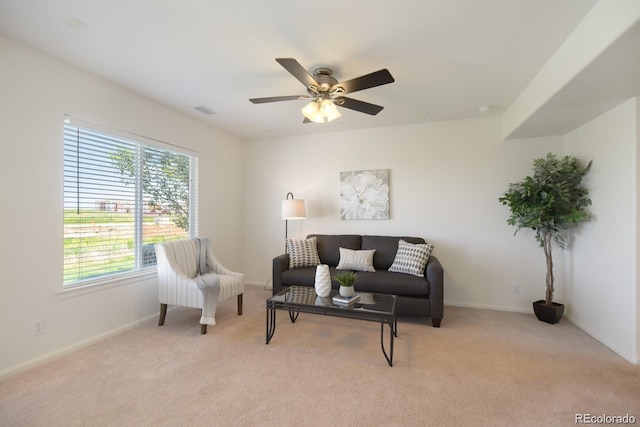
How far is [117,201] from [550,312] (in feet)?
16.5

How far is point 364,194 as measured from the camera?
14.5ft

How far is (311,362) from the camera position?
2408 millimetres

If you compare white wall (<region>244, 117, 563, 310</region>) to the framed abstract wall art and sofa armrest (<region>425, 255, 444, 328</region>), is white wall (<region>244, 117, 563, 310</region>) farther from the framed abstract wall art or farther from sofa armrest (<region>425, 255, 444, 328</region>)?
sofa armrest (<region>425, 255, 444, 328</region>)

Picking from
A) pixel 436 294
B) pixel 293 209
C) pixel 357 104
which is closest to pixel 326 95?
pixel 357 104

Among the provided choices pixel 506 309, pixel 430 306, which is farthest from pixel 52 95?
pixel 506 309

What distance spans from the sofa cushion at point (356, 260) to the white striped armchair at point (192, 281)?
137 centimetres

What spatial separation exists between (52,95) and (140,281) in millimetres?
2012

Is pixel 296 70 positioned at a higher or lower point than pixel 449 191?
higher

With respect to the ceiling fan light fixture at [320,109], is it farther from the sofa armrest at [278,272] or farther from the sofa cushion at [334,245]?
the sofa cushion at [334,245]

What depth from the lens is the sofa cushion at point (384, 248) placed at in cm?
395

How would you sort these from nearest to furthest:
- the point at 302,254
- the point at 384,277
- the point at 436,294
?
the point at 436,294 → the point at 384,277 → the point at 302,254

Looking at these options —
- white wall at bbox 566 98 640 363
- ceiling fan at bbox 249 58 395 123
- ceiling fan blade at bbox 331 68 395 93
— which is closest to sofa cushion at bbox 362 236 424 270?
white wall at bbox 566 98 640 363

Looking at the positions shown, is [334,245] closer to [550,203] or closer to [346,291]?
[346,291]

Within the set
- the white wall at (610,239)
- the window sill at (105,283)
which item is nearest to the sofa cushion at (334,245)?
the window sill at (105,283)
